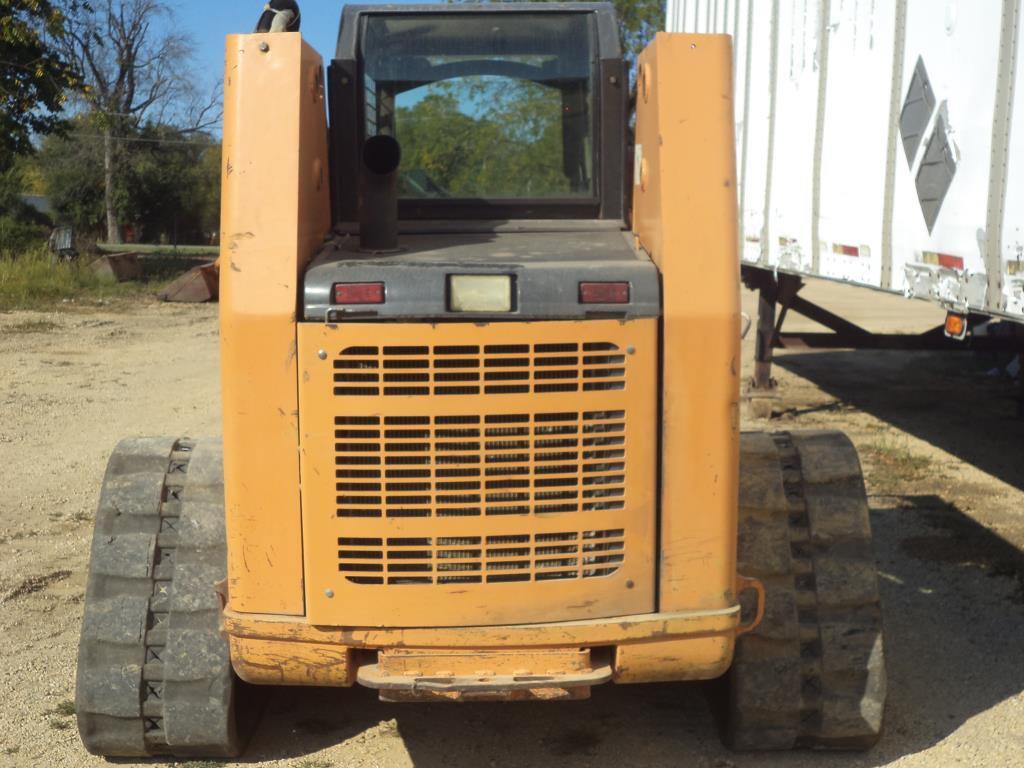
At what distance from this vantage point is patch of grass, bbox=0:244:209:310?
20.2 meters

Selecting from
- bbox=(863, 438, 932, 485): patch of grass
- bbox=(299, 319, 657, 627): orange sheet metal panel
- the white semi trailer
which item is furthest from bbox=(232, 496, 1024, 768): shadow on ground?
bbox=(863, 438, 932, 485): patch of grass

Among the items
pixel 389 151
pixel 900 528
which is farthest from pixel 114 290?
pixel 389 151

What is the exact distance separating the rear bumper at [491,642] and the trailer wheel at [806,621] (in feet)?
1.63

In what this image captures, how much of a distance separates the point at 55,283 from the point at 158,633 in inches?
749

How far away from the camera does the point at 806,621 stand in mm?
4211

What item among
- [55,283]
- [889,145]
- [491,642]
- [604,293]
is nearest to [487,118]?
[604,293]

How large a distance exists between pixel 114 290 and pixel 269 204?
20.5 metres

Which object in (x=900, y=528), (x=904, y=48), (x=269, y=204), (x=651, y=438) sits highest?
(x=904, y=48)

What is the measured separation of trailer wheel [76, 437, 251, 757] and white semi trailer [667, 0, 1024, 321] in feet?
11.0

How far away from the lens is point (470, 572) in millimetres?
3512

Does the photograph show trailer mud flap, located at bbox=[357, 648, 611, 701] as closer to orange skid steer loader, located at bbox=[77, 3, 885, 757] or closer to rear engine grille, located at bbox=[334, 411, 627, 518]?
orange skid steer loader, located at bbox=[77, 3, 885, 757]

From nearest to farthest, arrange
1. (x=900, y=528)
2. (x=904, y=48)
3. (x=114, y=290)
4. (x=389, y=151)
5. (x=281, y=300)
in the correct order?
(x=281, y=300)
(x=389, y=151)
(x=904, y=48)
(x=900, y=528)
(x=114, y=290)

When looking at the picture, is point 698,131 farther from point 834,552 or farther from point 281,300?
point 834,552

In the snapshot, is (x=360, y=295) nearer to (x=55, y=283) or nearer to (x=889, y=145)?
(x=889, y=145)
